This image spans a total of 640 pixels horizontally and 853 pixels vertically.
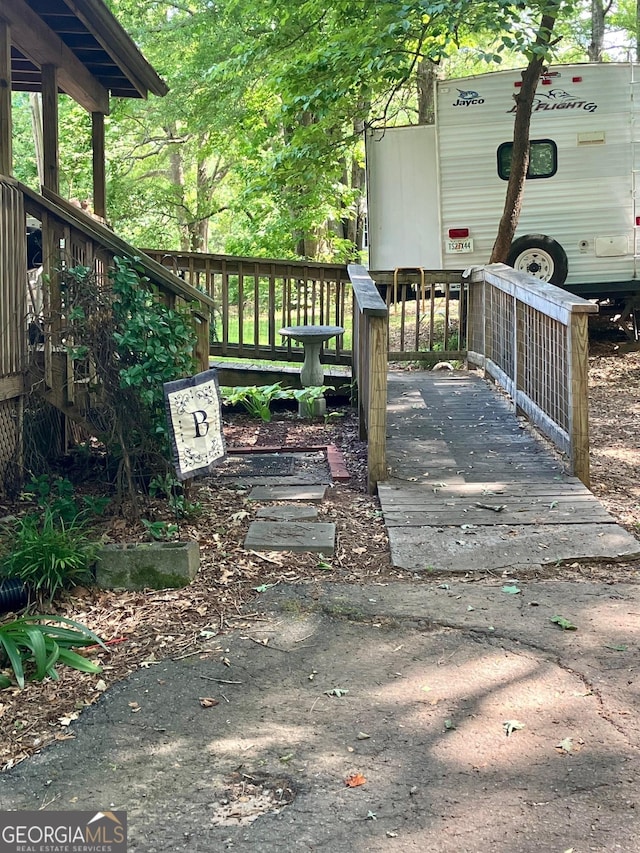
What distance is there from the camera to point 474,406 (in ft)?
28.6

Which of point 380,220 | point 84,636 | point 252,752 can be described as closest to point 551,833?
point 252,752

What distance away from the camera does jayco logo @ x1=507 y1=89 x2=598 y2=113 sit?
12.1 metres

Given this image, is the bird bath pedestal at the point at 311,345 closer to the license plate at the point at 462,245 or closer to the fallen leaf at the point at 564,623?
the license plate at the point at 462,245

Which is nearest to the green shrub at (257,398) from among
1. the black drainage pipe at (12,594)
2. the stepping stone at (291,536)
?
the stepping stone at (291,536)

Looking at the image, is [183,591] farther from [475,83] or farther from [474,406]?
[475,83]

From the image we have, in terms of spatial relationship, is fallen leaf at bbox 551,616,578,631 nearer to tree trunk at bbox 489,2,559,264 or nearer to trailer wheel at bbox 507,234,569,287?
tree trunk at bbox 489,2,559,264

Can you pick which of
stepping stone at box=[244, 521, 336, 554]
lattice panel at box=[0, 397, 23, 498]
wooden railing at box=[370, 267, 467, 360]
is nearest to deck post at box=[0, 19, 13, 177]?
lattice panel at box=[0, 397, 23, 498]

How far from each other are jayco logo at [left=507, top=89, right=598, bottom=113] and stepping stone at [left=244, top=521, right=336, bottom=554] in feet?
28.3

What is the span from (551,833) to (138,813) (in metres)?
1.16

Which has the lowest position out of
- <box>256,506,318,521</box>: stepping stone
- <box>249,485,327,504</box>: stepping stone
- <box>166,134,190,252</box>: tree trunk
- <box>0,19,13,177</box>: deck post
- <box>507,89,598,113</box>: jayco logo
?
<box>256,506,318,521</box>: stepping stone

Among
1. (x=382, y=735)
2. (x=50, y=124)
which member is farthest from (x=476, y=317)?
(x=382, y=735)

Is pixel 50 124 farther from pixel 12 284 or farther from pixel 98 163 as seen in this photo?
pixel 12 284

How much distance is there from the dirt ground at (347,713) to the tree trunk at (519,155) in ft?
25.0

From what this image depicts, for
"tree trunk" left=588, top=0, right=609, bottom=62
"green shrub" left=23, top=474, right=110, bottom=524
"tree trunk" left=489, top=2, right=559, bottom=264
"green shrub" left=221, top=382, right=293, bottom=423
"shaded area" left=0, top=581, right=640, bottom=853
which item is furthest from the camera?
"tree trunk" left=588, top=0, right=609, bottom=62
